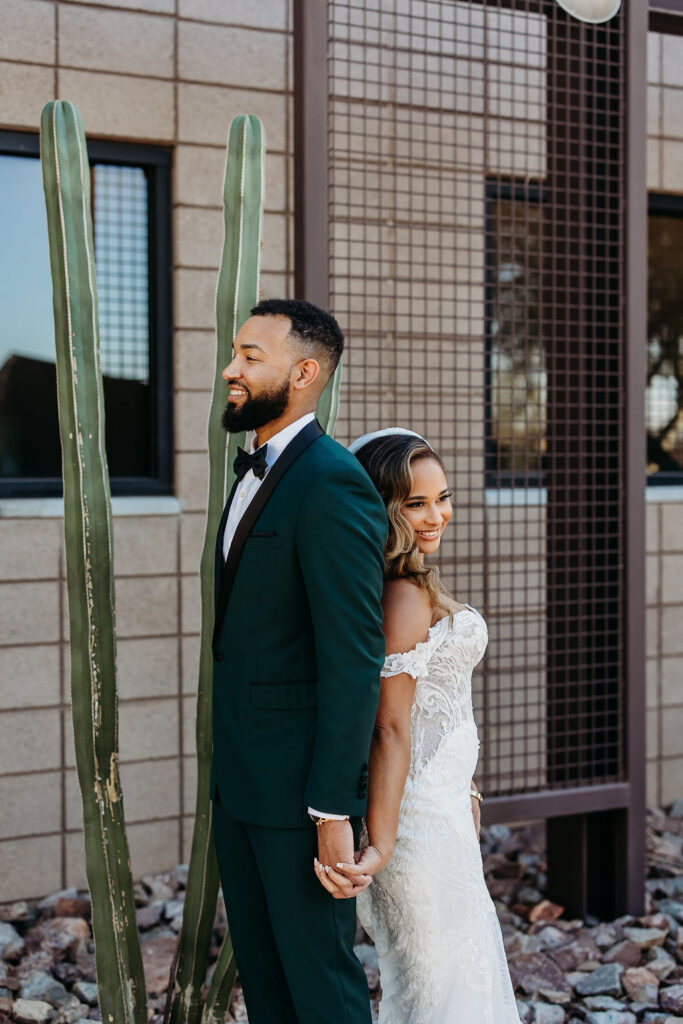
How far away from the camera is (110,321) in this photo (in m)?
4.06

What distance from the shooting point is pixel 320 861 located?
67.6 inches

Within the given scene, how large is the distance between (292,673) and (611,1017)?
72.2 inches

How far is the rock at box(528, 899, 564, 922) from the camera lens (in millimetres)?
3574

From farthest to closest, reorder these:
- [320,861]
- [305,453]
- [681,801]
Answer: [681,801] < [305,453] < [320,861]

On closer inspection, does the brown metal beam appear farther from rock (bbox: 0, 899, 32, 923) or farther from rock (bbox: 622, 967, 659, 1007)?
rock (bbox: 0, 899, 32, 923)

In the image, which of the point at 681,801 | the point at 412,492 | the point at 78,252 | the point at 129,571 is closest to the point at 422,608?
the point at 412,492

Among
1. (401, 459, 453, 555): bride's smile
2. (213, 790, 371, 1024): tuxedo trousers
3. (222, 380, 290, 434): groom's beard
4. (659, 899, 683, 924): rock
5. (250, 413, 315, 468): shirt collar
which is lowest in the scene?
(659, 899, 683, 924): rock

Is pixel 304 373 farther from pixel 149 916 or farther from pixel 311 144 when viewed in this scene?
pixel 149 916

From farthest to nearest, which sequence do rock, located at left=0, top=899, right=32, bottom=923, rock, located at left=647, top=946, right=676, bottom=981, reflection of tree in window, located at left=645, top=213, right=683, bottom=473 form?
reflection of tree in window, located at left=645, top=213, right=683, bottom=473, rock, located at left=0, top=899, right=32, bottom=923, rock, located at left=647, top=946, right=676, bottom=981

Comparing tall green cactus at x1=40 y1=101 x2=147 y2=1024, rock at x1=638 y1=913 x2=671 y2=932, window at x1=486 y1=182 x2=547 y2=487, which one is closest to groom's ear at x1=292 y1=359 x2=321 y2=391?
tall green cactus at x1=40 y1=101 x2=147 y2=1024

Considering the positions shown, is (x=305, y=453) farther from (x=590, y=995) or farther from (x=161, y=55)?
(x=161, y=55)

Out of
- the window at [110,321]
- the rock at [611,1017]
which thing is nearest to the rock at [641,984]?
the rock at [611,1017]

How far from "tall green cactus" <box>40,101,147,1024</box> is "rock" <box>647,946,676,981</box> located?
1.78m

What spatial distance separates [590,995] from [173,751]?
1820 mm
